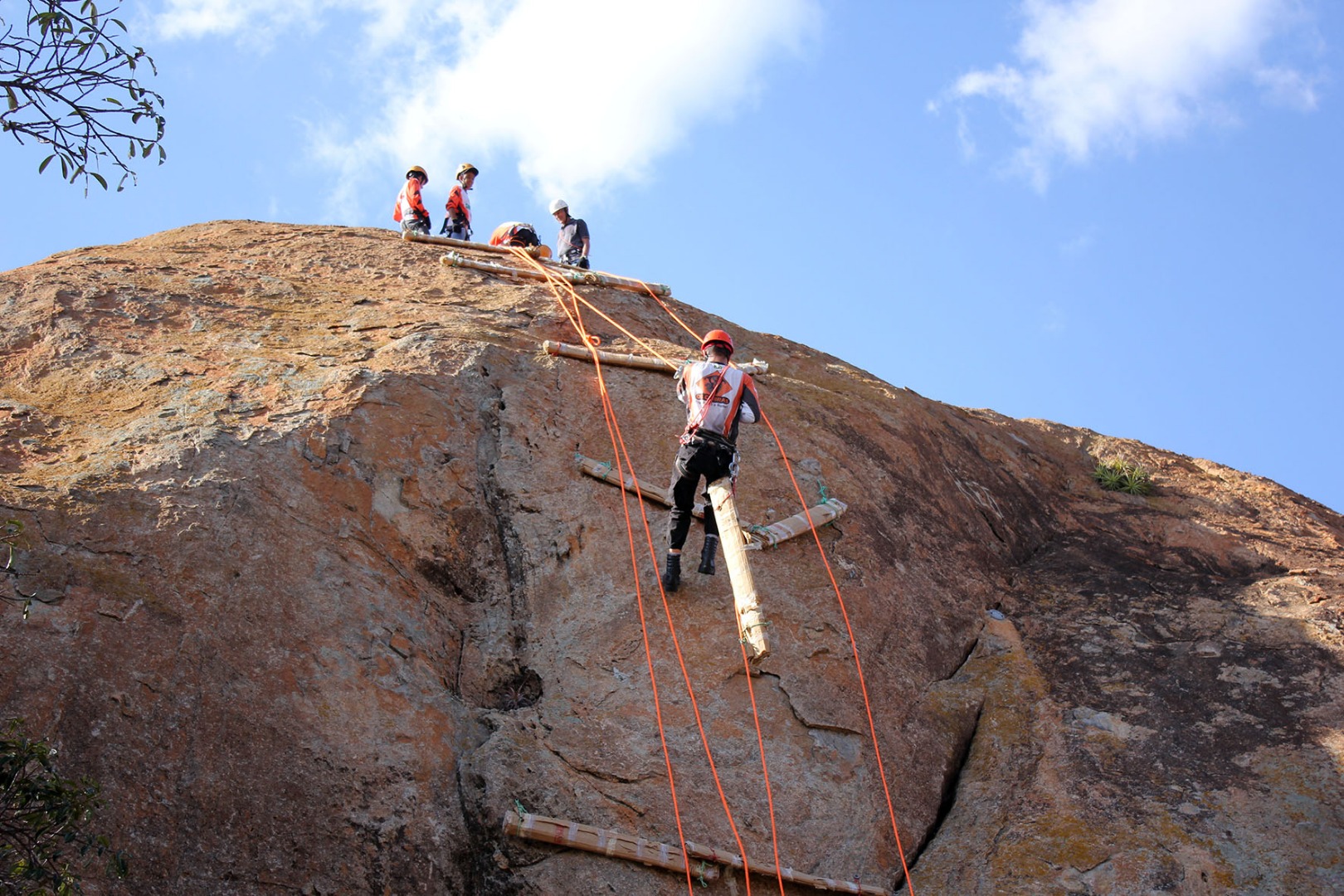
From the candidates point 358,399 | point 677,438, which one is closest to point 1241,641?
point 677,438

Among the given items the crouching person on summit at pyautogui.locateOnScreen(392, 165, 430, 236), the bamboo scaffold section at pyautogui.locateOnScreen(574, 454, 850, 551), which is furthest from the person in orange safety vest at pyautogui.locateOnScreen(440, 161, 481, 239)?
the bamboo scaffold section at pyautogui.locateOnScreen(574, 454, 850, 551)

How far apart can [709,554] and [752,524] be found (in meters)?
0.86

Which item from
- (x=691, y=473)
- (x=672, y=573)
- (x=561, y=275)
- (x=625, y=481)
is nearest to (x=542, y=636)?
(x=672, y=573)

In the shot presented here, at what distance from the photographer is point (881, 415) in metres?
12.6

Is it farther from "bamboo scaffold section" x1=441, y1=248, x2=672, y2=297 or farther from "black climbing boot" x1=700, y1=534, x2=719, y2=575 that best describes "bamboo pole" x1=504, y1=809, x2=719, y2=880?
"bamboo scaffold section" x1=441, y1=248, x2=672, y2=297

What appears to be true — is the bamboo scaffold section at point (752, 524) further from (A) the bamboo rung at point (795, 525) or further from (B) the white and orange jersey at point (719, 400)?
(B) the white and orange jersey at point (719, 400)

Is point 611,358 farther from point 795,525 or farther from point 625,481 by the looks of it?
point 795,525

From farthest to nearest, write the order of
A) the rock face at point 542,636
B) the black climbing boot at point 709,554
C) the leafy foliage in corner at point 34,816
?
the black climbing boot at point 709,554 → the rock face at point 542,636 → the leafy foliage in corner at point 34,816

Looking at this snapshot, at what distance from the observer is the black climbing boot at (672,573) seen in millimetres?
9238

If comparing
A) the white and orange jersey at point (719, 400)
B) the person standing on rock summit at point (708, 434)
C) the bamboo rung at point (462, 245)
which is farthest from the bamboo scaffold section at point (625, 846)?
the bamboo rung at point (462, 245)

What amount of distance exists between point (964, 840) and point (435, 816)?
3822 millimetres

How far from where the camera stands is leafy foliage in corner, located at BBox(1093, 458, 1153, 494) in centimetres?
1345

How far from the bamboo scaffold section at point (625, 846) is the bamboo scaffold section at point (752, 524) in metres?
3.05

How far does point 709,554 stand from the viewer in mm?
9453
